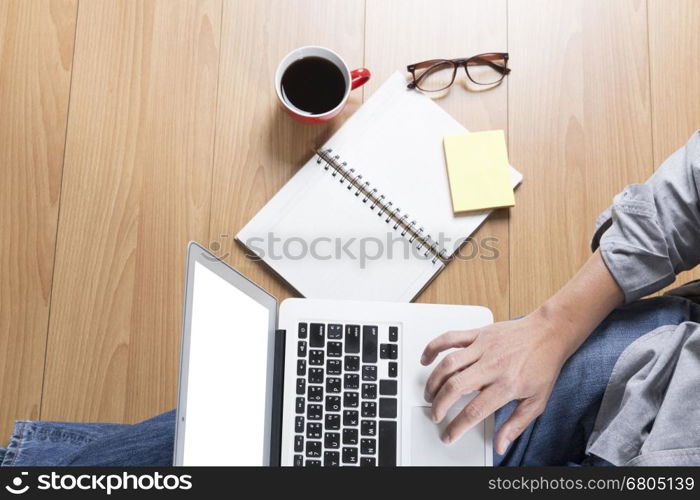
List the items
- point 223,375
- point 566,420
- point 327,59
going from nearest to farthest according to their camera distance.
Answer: point 223,375, point 566,420, point 327,59

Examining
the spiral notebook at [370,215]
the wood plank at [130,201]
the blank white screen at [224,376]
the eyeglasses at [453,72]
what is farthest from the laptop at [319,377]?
the eyeglasses at [453,72]

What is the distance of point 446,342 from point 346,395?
0.44 ft

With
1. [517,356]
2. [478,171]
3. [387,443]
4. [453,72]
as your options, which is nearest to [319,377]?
[387,443]

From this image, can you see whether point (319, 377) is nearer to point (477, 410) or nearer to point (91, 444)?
point (477, 410)

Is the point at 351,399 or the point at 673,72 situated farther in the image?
the point at 673,72

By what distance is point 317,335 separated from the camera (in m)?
0.80

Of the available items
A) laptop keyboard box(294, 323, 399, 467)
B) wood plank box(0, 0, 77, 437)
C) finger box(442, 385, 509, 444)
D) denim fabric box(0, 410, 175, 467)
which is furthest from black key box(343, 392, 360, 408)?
wood plank box(0, 0, 77, 437)

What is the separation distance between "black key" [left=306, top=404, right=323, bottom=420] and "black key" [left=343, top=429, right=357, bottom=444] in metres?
0.03

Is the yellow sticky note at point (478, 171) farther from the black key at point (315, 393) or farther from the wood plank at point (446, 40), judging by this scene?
the black key at point (315, 393)

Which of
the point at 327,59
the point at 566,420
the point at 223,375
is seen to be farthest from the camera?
the point at 327,59

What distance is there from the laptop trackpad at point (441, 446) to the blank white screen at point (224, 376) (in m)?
0.18

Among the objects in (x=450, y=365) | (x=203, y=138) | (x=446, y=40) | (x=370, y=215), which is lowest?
(x=450, y=365)

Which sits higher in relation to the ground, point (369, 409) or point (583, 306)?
point (583, 306)

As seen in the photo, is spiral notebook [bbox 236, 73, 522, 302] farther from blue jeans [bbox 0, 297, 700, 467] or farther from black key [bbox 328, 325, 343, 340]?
blue jeans [bbox 0, 297, 700, 467]
